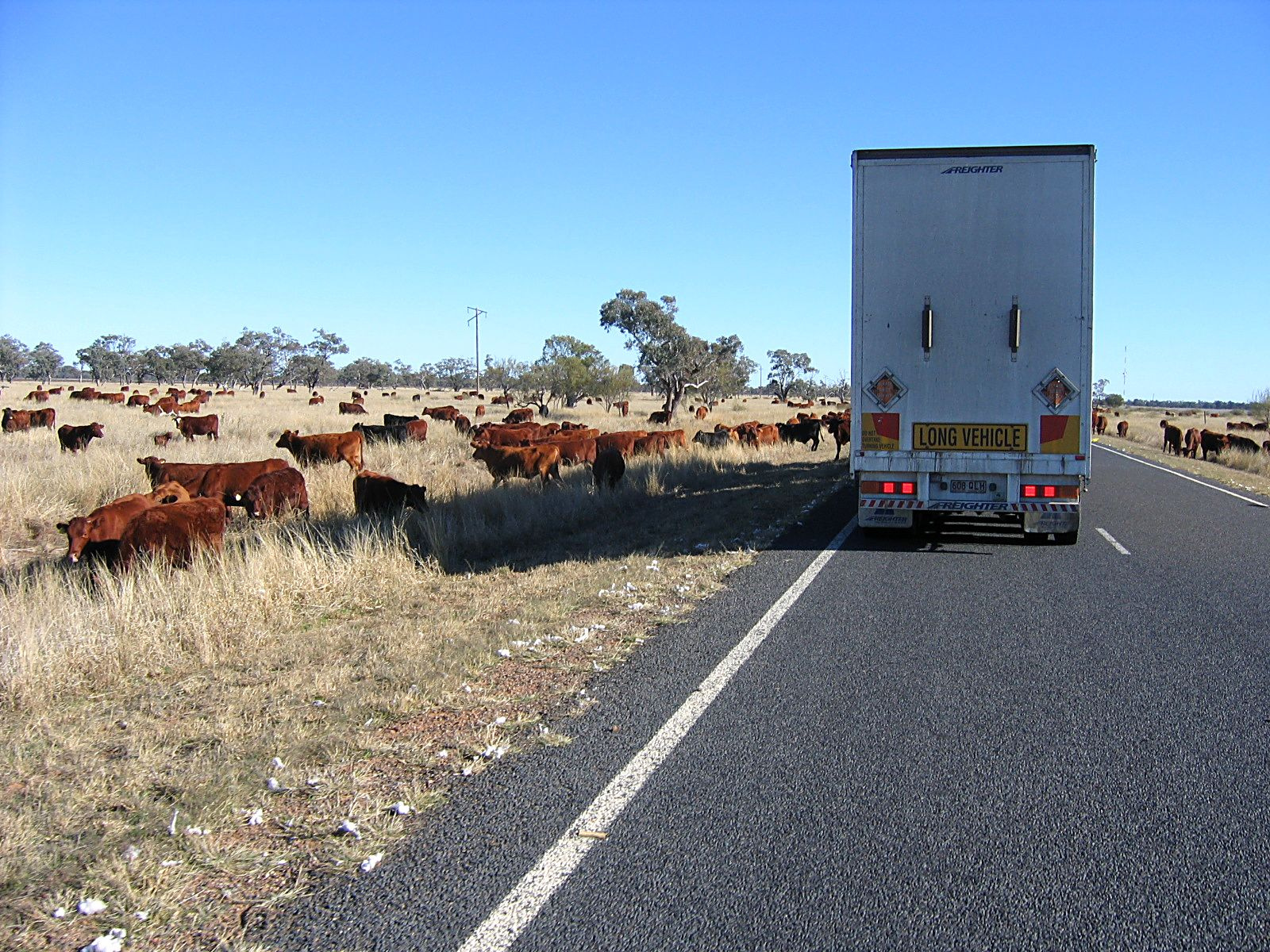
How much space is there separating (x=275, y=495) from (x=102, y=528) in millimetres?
3369

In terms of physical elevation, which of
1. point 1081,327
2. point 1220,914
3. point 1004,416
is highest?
point 1081,327

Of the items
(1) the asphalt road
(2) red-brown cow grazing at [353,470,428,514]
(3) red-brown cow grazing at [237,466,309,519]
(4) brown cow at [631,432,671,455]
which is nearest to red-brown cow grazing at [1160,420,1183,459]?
(4) brown cow at [631,432,671,455]

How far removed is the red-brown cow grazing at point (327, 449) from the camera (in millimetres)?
21078

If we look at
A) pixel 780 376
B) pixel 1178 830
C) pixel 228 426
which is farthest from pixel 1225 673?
pixel 780 376

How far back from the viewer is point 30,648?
19.5 ft

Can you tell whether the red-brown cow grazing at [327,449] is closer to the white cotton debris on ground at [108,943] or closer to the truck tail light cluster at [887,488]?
the truck tail light cluster at [887,488]

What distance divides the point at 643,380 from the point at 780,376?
213 feet

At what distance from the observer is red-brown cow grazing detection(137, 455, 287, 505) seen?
1498cm

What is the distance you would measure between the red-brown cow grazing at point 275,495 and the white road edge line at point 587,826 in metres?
9.56

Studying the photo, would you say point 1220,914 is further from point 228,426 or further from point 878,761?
point 228,426

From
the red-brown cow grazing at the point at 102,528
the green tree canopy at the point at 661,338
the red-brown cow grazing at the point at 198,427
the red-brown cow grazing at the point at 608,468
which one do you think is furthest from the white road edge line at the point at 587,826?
the green tree canopy at the point at 661,338

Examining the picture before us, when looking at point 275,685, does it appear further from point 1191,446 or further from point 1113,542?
point 1191,446

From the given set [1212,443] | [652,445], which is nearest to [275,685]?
[652,445]

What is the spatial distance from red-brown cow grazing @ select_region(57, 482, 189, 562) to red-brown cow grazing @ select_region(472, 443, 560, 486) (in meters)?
8.34
